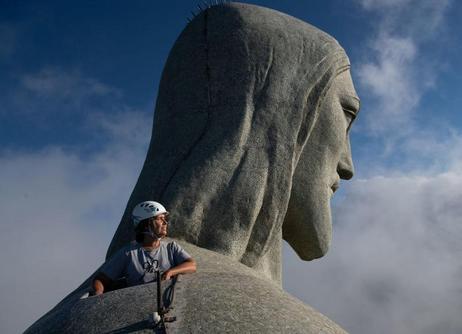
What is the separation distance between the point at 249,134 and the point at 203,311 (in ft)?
Result: 8.21

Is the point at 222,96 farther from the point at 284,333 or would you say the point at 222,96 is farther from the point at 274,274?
the point at 284,333

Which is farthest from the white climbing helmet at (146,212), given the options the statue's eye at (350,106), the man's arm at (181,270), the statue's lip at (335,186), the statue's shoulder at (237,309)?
the statue's eye at (350,106)

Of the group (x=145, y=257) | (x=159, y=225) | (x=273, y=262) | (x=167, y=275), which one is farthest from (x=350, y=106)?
(x=167, y=275)

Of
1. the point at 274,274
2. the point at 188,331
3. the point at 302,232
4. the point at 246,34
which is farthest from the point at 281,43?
the point at 188,331

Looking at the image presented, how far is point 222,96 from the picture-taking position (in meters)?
5.76

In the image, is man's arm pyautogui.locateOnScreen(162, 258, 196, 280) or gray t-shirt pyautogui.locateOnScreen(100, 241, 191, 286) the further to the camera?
gray t-shirt pyautogui.locateOnScreen(100, 241, 191, 286)

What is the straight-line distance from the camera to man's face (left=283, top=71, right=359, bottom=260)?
6039 mm

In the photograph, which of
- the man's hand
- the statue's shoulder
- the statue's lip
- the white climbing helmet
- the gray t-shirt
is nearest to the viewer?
the statue's shoulder

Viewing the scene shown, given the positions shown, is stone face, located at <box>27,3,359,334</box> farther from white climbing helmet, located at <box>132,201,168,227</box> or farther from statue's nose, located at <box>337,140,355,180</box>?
white climbing helmet, located at <box>132,201,168,227</box>

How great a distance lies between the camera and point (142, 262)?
394cm

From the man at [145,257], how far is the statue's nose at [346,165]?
3045mm

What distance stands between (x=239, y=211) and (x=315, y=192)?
1.10 m

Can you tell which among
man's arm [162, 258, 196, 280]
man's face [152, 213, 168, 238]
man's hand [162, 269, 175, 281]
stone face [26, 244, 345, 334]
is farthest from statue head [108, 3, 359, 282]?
stone face [26, 244, 345, 334]

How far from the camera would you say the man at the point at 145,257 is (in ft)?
12.8
